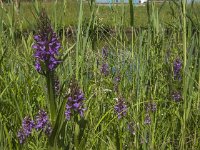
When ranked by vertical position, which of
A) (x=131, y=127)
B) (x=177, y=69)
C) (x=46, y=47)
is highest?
(x=46, y=47)

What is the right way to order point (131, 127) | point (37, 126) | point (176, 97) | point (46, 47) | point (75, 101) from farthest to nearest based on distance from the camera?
point (176, 97) → point (131, 127) → point (37, 126) → point (75, 101) → point (46, 47)

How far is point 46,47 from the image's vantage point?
1.12m

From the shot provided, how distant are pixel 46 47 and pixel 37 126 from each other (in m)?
0.45

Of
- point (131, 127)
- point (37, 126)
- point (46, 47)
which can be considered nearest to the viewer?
point (46, 47)

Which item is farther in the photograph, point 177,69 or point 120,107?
point 177,69

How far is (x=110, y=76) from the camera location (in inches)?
97.9

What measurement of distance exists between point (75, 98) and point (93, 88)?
84cm

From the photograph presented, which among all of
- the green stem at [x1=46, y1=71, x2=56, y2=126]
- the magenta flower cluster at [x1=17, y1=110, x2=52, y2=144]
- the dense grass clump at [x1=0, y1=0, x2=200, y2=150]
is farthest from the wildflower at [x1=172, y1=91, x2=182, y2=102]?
the green stem at [x1=46, y1=71, x2=56, y2=126]

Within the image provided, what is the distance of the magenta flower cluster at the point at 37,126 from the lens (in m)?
1.48

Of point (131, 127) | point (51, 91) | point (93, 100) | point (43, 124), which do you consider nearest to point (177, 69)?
point (93, 100)

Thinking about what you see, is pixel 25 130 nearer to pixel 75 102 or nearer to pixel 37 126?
pixel 37 126

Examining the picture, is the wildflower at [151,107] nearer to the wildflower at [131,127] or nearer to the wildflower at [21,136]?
the wildflower at [131,127]

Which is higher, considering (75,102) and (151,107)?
(75,102)

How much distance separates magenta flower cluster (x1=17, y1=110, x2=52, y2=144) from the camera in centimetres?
148
